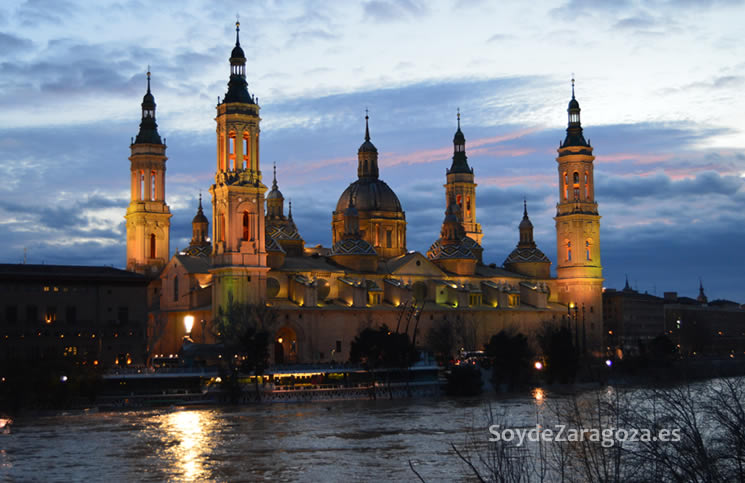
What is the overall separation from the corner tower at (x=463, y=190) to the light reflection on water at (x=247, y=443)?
65993mm

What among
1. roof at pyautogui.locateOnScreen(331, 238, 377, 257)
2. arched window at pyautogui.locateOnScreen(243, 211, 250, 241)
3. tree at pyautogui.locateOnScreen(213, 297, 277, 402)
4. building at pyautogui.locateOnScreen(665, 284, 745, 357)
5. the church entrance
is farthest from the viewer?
building at pyautogui.locateOnScreen(665, 284, 745, 357)

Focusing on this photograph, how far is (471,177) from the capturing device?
5531 inches

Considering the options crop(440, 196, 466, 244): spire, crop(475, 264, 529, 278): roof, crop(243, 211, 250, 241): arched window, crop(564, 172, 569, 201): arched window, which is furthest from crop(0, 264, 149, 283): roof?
crop(564, 172, 569, 201): arched window

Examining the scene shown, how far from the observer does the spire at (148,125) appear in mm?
117875

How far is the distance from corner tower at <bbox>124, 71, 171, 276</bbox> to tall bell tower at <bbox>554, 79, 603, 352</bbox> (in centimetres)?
4678

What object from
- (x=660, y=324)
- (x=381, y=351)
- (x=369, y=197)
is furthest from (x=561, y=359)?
(x=660, y=324)

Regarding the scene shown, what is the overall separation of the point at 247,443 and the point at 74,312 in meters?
47.6

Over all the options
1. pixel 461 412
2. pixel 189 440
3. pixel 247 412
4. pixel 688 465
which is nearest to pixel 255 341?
pixel 247 412

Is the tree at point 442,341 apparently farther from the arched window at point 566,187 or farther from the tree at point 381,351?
the arched window at point 566,187

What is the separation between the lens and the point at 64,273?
9688 centimetres

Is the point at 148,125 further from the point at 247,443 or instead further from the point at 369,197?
the point at 247,443

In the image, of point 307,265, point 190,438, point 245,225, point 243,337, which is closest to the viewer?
point 190,438

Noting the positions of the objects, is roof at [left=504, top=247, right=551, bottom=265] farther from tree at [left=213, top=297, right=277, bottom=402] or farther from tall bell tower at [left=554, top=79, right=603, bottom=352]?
tree at [left=213, top=297, right=277, bottom=402]

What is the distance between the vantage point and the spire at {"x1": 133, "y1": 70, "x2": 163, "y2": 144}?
117875 millimetres
